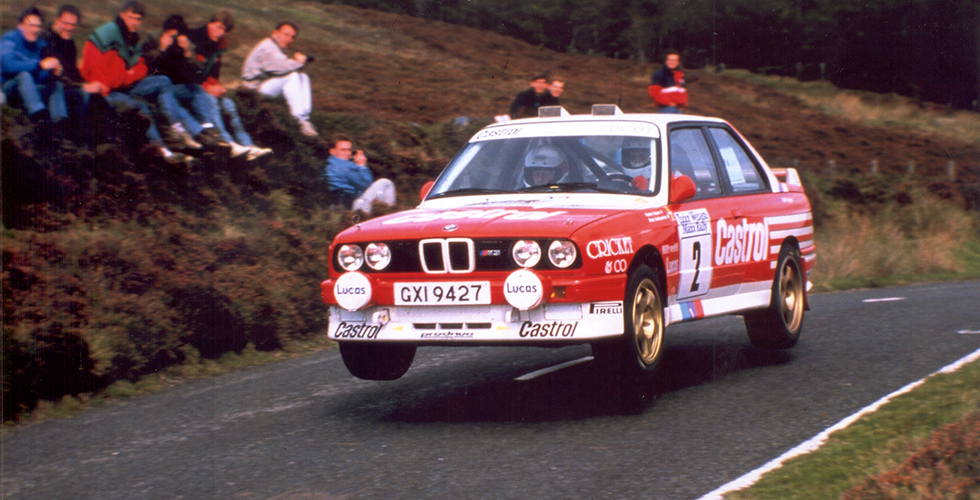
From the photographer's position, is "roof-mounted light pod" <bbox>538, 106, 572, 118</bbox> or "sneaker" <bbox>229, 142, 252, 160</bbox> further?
"sneaker" <bbox>229, 142, 252, 160</bbox>

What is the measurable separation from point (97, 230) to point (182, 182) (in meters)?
2.42

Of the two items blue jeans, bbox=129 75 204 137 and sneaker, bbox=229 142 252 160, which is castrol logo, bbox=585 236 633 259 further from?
sneaker, bbox=229 142 252 160

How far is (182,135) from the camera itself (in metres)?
12.0

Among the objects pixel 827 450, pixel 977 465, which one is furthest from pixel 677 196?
pixel 977 465

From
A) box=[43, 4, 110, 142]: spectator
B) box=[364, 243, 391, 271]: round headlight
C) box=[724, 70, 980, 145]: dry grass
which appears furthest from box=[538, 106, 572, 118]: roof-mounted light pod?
box=[724, 70, 980, 145]: dry grass

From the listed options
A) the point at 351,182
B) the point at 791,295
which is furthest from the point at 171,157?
the point at 791,295

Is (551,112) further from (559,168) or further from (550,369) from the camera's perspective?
(550,369)

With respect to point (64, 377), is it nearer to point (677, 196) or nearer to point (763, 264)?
point (677, 196)

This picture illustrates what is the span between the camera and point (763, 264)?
8477 millimetres

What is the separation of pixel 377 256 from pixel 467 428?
112 centimetres

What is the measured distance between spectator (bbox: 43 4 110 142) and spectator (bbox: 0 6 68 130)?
9 cm

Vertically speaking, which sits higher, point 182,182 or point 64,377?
point 182,182

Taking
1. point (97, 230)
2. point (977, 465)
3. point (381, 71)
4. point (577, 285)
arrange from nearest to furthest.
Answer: point (977, 465) < point (577, 285) < point (97, 230) < point (381, 71)

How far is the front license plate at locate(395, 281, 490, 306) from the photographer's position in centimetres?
635
